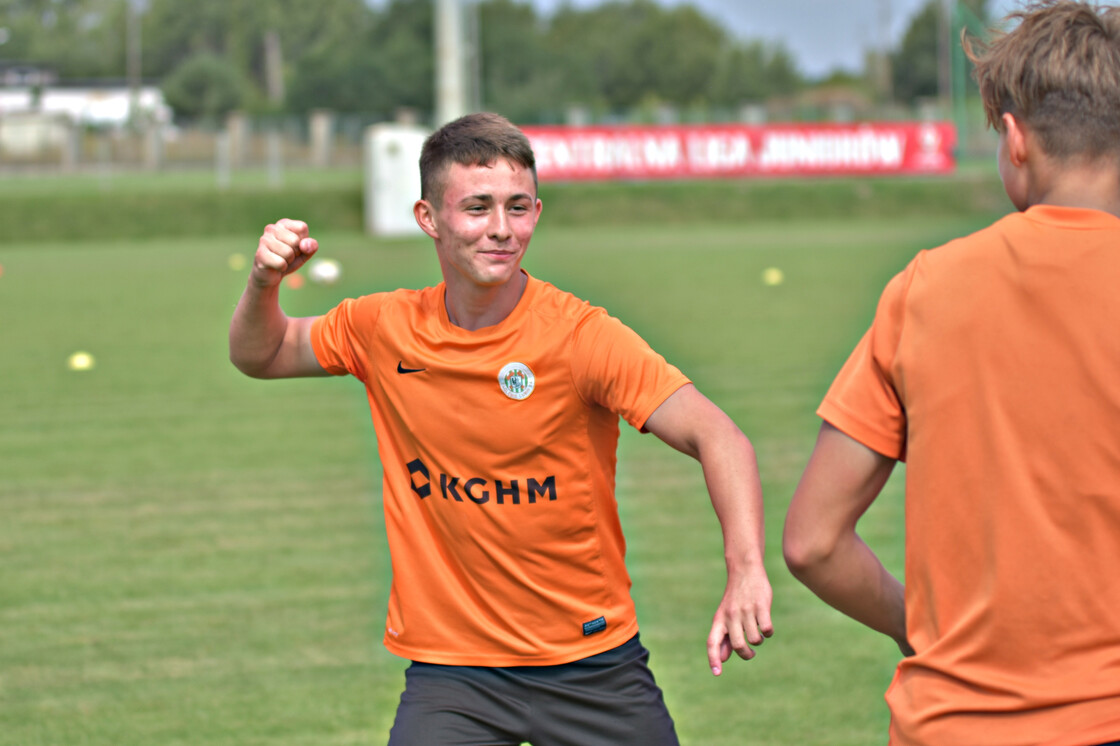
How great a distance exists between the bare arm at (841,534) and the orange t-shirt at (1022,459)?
11 cm

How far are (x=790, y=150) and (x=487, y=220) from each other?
110 feet

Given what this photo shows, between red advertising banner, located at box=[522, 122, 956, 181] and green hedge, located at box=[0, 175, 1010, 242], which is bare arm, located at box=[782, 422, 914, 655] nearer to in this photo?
green hedge, located at box=[0, 175, 1010, 242]

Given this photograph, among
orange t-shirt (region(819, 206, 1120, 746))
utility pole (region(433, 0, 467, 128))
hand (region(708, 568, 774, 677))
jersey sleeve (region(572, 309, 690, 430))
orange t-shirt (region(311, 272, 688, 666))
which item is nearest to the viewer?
orange t-shirt (region(819, 206, 1120, 746))

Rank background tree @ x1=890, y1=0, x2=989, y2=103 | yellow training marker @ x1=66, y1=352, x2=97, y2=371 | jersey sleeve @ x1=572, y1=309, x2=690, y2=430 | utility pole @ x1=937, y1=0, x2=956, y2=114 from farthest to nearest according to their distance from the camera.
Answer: background tree @ x1=890, y1=0, x2=989, y2=103, utility pole @ x1=937, y1=0, x2=956, y2=114, yellow training marker @ x1=66, y1=352, x2=97, y2=371, jersey sleeve @ x1=572, y1=309, x2=690, y2=430

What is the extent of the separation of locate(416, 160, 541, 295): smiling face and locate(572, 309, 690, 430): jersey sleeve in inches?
9.3

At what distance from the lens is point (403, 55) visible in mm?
77875

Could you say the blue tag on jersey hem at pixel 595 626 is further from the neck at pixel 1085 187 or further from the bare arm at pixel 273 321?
the neck at pixel 1085 187

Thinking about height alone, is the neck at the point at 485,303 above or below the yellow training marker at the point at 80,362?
above

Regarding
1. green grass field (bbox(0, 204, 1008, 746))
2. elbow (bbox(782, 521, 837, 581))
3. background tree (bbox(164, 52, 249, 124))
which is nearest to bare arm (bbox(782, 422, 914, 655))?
elbow (bbox(782, 521, 837, 581))

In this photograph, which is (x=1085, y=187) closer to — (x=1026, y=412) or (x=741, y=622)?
(x=1026, y=412)

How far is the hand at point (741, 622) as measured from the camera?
2445mm

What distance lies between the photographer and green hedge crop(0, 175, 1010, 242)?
3100 centimetres

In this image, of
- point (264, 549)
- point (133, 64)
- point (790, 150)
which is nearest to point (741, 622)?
point (264, 549)

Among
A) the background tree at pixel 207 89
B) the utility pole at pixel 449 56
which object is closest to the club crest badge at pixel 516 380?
the utility pole at pixel 449 56
